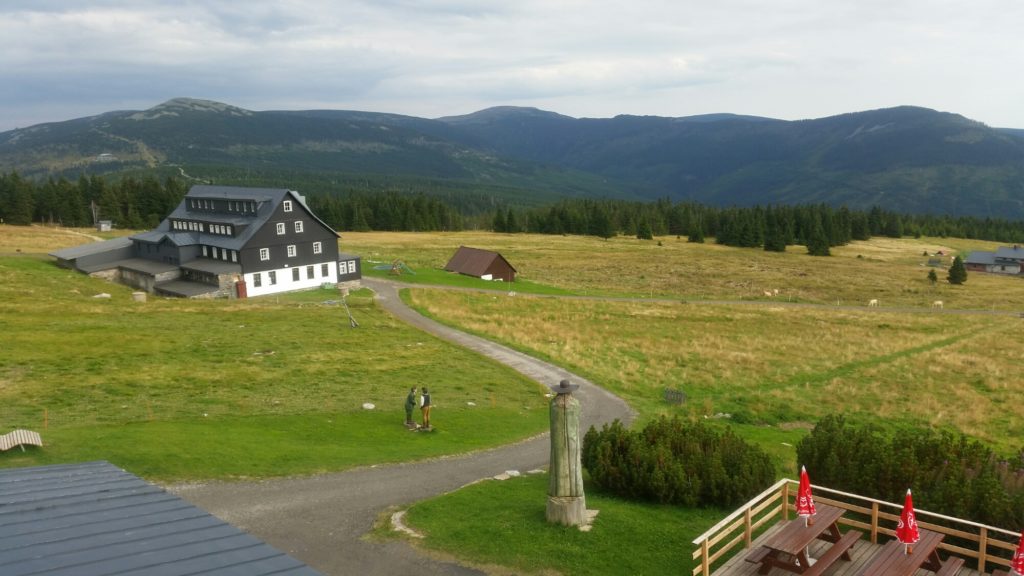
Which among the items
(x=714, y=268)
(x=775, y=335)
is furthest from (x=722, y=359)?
(x=714, y=268)

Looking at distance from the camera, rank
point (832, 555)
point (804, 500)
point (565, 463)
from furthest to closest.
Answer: point (565, 463)
point (804, 500)
point (832, 555)

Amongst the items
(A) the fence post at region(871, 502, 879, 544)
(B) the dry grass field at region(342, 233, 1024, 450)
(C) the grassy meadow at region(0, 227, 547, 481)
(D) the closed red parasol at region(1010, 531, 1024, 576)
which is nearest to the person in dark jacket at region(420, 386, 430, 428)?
(C) the grassy meadow at region(0, 227, 547, 481)

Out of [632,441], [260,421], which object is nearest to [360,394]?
[260,421]

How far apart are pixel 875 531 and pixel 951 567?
1865 mm

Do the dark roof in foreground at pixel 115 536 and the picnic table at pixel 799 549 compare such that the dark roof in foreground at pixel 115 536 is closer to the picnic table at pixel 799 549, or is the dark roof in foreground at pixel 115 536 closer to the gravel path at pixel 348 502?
the gravel path at pixel 348 502

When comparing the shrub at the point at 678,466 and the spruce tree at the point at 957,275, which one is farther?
the spruce tree at the point at 957,275

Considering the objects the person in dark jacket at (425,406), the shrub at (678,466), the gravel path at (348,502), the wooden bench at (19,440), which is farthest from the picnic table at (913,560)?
the wooden bench at (19,440)

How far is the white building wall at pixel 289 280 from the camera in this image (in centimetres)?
6288

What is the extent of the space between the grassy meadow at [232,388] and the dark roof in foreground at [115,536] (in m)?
10.2

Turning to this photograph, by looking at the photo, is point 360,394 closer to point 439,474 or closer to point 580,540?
point 439,474

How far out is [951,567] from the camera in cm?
1251

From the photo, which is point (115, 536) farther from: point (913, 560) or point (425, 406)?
point (425, 406)

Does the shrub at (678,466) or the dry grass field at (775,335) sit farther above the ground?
the shrub at (678,466)

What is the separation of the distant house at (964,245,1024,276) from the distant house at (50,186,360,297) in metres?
116
